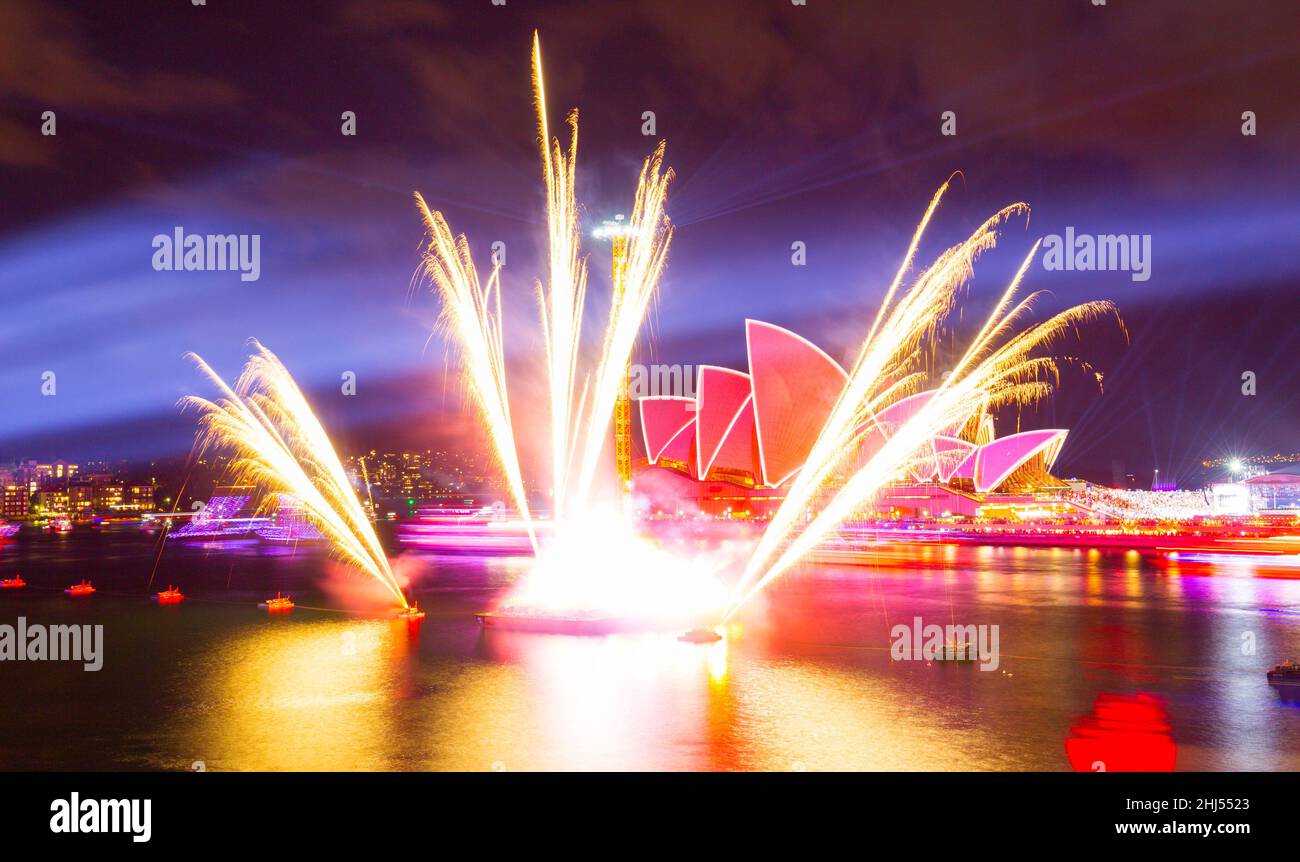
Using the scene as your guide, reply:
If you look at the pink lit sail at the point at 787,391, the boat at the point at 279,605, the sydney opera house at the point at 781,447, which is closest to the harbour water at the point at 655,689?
the boat at the point at 279,605

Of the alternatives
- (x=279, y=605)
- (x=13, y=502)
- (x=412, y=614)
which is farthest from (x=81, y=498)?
(x=412, y=614)

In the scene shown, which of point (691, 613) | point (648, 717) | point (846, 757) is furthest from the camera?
point (691, 613)

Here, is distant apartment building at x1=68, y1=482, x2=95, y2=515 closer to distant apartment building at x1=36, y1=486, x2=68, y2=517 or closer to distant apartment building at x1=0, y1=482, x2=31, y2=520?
distant apartment building at x1=36, y1=486, x2=68, y2=517

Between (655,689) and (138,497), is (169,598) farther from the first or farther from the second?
(138,497)

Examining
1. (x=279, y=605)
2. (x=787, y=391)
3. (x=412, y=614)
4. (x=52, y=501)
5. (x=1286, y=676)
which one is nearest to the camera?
(x=1286, y=676)

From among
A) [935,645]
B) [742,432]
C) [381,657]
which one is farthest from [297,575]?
[742,432]
